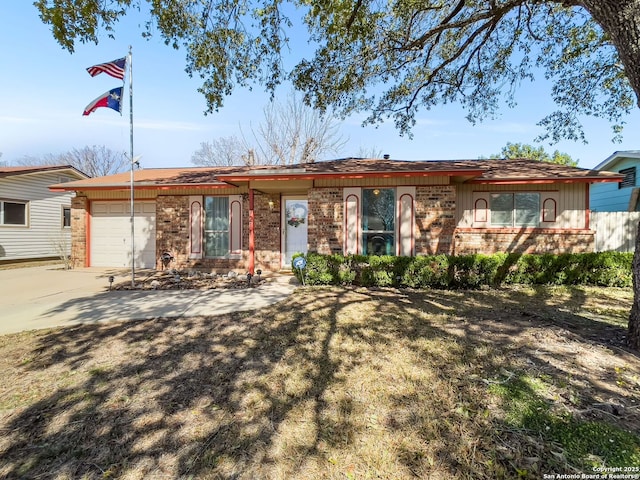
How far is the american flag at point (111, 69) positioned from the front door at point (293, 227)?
5278 millimetres

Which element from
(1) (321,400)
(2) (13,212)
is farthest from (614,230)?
(2) (13,212)

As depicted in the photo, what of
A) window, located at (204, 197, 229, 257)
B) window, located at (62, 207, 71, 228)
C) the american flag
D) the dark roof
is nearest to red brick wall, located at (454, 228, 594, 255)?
the dark roof

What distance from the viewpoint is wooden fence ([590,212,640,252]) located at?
9.55m

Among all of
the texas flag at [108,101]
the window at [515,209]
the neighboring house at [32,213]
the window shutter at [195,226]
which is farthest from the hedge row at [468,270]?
the neighboring house at [32,213]

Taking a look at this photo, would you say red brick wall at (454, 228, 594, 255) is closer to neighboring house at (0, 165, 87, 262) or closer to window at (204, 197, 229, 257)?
window at (204, 197, 229, 257)

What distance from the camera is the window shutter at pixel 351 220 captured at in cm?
824

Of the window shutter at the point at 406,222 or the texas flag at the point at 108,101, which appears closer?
the texas flag at the point at 108,101

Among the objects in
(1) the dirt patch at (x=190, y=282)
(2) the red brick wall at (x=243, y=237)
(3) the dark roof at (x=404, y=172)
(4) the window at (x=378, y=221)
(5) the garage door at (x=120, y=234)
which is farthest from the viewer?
(5) the garage door at (x=120, y=234)

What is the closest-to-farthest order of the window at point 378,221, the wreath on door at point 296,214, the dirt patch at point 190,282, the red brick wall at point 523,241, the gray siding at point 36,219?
the dirt patch at point 190,282, the window at point 378,221, the red brick wall at point 523,241, the wreath on door at point 296,214, the gray siding at point 36,219

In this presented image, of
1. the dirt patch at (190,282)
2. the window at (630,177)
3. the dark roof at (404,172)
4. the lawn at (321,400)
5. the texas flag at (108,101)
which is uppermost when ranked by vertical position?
the texas flag at (108,101)

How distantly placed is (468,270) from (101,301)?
7.98 meters

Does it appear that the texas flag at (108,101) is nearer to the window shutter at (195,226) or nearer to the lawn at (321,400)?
the window shutter at (195,226)

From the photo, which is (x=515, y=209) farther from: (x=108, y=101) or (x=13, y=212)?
(x=13, y=212)

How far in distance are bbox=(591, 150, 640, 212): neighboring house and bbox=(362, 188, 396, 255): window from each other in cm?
991
